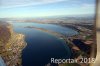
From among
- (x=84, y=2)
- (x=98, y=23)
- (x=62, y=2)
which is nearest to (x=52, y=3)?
(x=62, y=2)

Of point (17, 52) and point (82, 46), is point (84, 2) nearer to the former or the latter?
point (82, 46)

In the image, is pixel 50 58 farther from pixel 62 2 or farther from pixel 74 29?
pixel 62 2

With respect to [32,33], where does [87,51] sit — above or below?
below

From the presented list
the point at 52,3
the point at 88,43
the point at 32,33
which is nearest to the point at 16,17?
the point at 32,33

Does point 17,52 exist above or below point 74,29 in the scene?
Result: below

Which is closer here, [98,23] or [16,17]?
[98,23]

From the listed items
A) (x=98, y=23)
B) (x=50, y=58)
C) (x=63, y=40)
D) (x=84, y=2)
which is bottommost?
(x=50, y=58)
